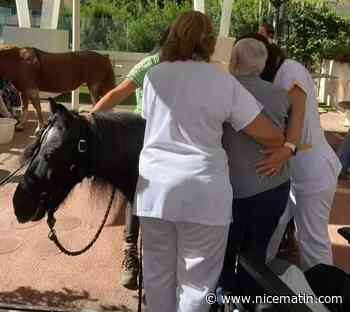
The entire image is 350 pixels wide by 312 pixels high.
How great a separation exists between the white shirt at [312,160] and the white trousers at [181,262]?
78cm

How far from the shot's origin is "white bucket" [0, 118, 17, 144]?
22.3 feet

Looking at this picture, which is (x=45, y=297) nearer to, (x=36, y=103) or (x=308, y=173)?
(x=308, y=173)

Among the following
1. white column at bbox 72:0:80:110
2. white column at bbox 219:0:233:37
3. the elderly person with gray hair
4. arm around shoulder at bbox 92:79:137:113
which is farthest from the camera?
white column at bbox 219:0:233:37

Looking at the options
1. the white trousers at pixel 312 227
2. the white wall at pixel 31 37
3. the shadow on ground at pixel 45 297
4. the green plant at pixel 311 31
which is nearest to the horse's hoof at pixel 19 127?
the white wall at pixel 31 37

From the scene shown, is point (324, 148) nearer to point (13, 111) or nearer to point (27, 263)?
point (27, 263)

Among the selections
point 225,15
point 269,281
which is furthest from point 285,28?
point 269,281

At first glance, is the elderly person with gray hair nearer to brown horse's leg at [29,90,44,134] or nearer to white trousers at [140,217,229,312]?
white trousers at [140,217,229,312]

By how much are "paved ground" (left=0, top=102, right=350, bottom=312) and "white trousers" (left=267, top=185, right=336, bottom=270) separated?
0.91m

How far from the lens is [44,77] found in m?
7.80

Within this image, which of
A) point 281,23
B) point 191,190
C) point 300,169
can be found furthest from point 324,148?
point 281,23

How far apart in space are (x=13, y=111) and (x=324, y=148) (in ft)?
23.5

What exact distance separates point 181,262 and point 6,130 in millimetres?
5502

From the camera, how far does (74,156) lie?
2.14 meters

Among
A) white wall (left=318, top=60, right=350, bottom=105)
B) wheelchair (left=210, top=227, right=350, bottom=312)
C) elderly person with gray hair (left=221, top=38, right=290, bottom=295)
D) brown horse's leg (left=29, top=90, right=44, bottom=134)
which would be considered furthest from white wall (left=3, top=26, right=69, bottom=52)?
wheelchair (left=210, top=227, right=350, bottom=312)
